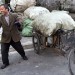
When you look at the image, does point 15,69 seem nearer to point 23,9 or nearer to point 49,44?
point 49,44

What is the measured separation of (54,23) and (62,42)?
21.0 inches

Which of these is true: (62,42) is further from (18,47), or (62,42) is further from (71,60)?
(18,47)

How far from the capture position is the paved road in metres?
7.56

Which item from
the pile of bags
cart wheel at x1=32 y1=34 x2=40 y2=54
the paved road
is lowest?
the paved road

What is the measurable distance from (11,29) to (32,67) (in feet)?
3.66

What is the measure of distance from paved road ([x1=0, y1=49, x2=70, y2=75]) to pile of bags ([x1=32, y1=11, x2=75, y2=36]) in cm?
81

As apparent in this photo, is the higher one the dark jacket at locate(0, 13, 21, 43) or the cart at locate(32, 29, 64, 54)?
the dark jacket at locate(0, 13, 21, 43)

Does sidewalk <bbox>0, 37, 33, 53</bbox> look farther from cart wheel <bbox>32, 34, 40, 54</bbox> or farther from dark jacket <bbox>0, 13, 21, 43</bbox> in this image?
dark jacket <bbox>0, 13, 21, 43</bbox>

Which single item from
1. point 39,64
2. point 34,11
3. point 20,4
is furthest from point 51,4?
point 39,64

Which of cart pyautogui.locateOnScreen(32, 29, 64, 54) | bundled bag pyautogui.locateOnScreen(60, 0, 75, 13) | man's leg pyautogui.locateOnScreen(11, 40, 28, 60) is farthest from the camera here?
bundled bag pyautogui.locateOnScreen(60, 0, 75, 13)

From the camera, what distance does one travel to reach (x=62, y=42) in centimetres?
797

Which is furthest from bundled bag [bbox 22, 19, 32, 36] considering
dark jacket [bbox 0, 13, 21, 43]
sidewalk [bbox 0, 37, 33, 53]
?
dark jacket [bbox 0, 13, 21, 43]

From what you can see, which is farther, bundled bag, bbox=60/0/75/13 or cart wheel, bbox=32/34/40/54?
bundled bag, bbox=60/0/75/13

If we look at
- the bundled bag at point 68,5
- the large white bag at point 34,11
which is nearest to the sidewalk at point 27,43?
the large white bag at point 34,11
